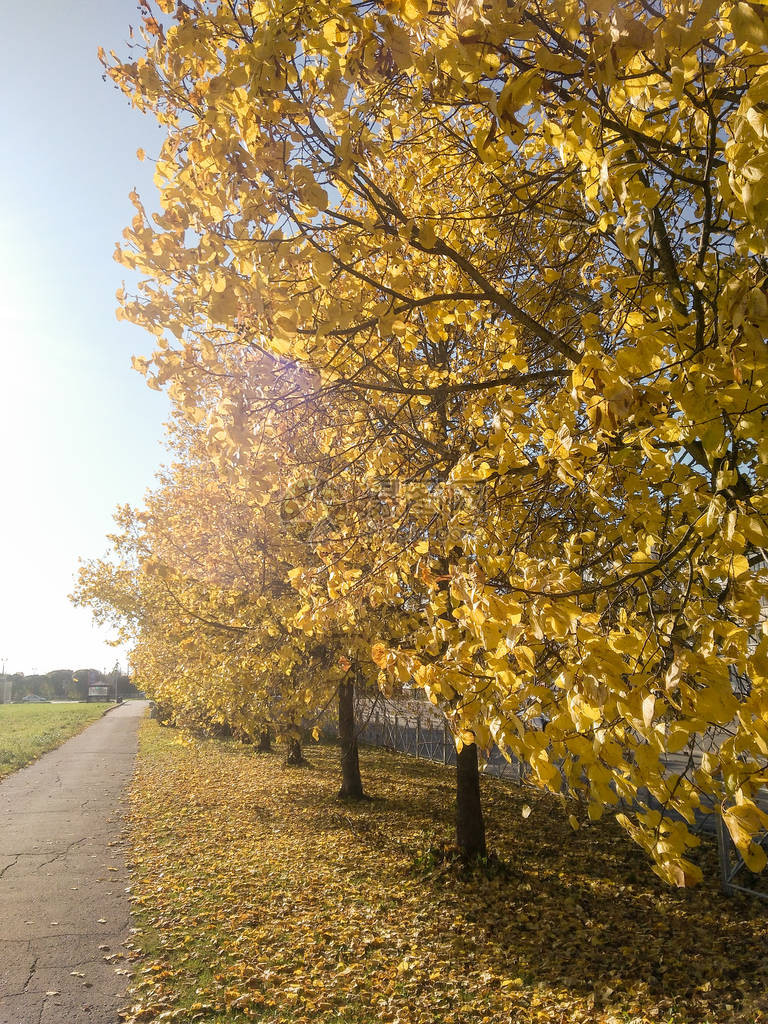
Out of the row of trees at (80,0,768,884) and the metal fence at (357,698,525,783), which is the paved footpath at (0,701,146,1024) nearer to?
the row of trees at (80,0,768,884)

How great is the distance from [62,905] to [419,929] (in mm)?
3799

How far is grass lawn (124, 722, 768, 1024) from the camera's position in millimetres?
4805

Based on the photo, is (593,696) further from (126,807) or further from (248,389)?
(126,807)

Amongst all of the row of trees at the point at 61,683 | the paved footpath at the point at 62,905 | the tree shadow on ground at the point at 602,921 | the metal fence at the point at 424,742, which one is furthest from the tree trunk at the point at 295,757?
the row of trees at the point at 61,683

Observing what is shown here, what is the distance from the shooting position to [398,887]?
25.2 feet

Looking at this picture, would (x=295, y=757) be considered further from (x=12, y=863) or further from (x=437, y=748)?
(x=12, y=863)

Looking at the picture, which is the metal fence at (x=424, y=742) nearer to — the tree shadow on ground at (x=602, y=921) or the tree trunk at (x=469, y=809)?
the tree shadow on ground at (x=602, y=921)

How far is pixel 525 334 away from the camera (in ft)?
15.5

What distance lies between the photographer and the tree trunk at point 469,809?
8.21 m

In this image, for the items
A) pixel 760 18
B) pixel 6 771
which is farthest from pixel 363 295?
pixel 6 771

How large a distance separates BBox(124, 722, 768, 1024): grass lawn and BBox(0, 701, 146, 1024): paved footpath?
29cm

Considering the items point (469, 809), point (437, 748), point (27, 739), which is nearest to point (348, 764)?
point (469, 809)

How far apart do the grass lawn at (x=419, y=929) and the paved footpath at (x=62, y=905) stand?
290 mm

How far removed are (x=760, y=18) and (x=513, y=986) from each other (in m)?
6.34
